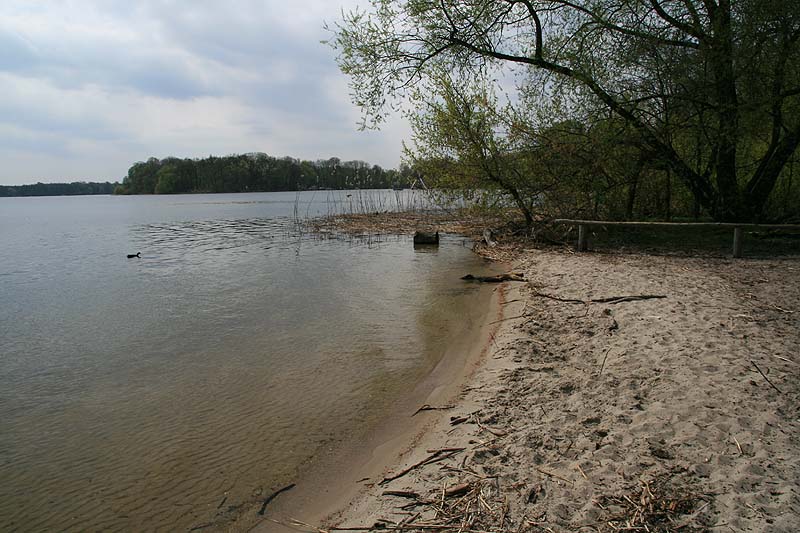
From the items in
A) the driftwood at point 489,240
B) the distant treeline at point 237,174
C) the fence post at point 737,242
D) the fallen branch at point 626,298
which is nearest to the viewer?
the fallen branch at point 626,298

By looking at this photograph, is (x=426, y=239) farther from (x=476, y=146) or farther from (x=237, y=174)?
(x=237, y=174)

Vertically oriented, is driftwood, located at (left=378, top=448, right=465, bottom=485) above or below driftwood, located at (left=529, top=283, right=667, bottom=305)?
below

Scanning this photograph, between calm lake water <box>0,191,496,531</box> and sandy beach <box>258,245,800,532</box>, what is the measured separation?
81 centimetres

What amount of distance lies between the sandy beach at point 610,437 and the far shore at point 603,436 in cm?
1

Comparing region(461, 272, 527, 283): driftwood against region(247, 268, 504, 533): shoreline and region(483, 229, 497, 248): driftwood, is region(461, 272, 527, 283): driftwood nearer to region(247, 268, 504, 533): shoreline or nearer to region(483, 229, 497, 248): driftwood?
region(247, 268, 504, 533): shoreline

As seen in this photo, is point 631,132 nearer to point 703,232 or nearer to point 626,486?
point 703,232

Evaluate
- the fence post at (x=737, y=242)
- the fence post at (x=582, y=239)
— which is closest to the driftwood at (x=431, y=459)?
the fence post at (x=737, y=242)

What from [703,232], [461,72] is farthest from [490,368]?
[703,232]

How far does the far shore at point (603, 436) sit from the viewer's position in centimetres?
273

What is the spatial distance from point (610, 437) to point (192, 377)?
4890 millimetres

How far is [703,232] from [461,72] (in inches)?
366

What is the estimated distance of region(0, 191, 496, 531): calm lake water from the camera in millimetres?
3762

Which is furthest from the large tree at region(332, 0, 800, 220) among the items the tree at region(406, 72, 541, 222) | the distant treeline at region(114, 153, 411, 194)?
the distant treeline at region(114, 153, 411, 194)

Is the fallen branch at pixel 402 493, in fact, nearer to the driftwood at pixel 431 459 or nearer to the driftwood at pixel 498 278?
the driftwood at pixel 431 459
